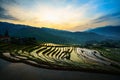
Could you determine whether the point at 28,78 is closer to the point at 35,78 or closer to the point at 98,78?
the point at 35,78

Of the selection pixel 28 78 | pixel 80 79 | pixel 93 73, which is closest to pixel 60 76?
pixel 80 79

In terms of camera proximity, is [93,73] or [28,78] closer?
[28,78]

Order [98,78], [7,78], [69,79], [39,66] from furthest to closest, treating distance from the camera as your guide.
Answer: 1. [39,66]
2. [98,78]
3. [69,79]
4. [7,78]

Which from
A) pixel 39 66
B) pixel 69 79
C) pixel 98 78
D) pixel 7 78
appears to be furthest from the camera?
pixel 39 66

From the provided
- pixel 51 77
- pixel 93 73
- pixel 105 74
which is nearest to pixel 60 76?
pixel 51 77

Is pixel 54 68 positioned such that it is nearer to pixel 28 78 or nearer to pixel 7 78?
pixel 28 78

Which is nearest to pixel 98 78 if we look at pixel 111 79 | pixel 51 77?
pixel 111 79

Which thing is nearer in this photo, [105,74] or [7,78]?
[7,78]

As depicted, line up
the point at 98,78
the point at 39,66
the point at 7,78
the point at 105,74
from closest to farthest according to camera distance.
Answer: the point at 7,78 → the point at 98,78 → the point at 105,74 → the point at 39,66

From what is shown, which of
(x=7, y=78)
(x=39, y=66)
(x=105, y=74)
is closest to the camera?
(x=7, y=78)
